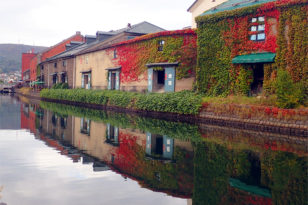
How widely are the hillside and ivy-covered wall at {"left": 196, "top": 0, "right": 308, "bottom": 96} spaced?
410 feet

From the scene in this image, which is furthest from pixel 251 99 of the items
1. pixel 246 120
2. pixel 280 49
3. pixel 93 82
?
pixel 93 82

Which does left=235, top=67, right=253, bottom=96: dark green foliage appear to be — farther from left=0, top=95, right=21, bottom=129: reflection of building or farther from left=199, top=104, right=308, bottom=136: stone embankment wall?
left=0, top=95, right=21, bottom=129: reflection of building

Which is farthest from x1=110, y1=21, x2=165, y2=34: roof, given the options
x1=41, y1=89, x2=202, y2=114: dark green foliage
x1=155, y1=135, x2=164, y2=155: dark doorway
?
x1=155, y1=135, x2=164, y2=155: dark doorway

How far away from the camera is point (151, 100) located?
882 inches

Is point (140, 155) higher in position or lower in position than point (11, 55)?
lower

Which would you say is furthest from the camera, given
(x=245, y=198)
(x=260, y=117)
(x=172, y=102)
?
(x=172, y=102)

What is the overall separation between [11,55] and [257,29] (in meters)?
137

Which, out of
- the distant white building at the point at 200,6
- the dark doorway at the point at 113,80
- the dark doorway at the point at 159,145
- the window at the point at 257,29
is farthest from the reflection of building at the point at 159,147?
the distant white building at the point at 200,6

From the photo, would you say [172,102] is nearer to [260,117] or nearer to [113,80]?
[260,117]

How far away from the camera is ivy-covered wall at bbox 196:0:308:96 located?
1758 centimetres

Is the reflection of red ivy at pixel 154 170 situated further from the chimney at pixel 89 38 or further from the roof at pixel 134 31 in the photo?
the chimney at pixel 89 38

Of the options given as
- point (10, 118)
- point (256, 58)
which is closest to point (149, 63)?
point (256, 58)

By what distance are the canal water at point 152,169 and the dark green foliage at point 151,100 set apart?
5.88 m

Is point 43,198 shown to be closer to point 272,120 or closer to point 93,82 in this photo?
point 272,120
